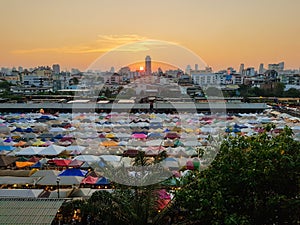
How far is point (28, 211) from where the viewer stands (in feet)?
15.6

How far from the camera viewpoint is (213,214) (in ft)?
13.0

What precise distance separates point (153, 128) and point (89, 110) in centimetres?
1014

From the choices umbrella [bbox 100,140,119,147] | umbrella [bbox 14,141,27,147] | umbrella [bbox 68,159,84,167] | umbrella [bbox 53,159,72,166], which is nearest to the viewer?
umbrella [bbox 68,159,84,167]

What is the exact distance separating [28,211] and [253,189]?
144 inches

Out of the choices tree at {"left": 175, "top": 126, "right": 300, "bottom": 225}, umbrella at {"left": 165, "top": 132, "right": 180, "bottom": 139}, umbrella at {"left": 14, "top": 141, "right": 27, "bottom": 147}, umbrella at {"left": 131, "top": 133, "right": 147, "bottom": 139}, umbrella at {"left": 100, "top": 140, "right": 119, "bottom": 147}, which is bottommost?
umbrella at {"left": 14, "top": 141, "right": 27, "bottom": 147}

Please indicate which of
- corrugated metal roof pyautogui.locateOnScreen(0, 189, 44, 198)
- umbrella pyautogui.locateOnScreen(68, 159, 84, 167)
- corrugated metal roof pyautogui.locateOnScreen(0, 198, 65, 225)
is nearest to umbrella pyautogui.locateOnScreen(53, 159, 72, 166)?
umbrella pyautogui.locateOnScreen(68, 159, 84, 167)

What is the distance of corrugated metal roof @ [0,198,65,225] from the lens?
4500 millimetres

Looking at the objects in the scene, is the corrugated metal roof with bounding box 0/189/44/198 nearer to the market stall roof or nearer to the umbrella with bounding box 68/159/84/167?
the market stall roof

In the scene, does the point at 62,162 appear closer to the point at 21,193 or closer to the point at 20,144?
the point at 21,193

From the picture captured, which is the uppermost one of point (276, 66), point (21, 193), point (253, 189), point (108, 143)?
point (276, 66)

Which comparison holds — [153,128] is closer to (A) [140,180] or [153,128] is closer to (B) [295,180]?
(A) [140,180]

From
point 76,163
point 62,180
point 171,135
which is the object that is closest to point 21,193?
point 62,180

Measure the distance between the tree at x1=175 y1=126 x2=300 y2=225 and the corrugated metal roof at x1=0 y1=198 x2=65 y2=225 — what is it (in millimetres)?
2209

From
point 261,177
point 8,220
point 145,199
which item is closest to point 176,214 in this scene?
point 145,199
